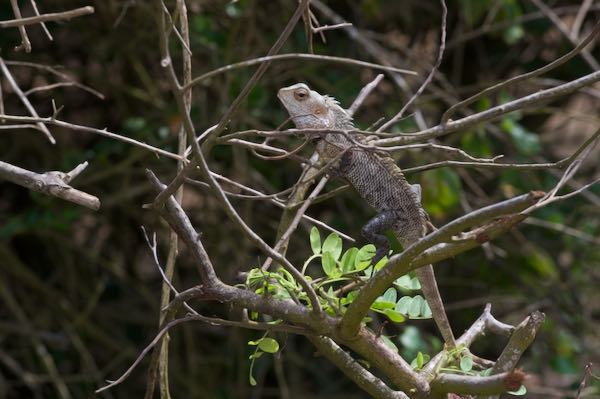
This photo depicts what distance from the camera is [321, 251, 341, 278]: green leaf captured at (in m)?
1.67

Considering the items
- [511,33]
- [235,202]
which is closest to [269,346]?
[235,202]

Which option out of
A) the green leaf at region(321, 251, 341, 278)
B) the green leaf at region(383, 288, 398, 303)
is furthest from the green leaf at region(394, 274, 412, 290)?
the green leaf at region(321, 251, 341, 278)

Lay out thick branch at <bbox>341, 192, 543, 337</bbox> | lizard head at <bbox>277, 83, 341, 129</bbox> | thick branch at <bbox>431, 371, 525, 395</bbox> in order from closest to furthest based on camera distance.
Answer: thick branch at <bbox>341, 192, 543, 337</bbox> → thick branch at <bbox>431, 371, 525, 395</bbox> → lizard head at <bbox>277, 83, 341, 129</bbox>

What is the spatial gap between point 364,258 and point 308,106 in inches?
26.6

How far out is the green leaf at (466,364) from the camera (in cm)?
165

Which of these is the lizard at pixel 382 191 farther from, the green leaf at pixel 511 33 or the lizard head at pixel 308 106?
the green leaf at pixel 511 33

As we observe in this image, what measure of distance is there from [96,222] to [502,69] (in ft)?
6.63

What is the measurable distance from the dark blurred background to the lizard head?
1278 millimetres

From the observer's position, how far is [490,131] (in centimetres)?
390

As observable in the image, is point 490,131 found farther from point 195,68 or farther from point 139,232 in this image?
point 139,232

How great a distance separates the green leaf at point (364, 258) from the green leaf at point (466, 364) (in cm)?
23

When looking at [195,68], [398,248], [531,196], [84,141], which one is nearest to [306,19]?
[398,248]

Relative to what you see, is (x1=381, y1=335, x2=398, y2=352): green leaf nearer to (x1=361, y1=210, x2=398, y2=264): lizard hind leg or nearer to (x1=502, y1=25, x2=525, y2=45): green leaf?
(x1=361, y1=210, x2=398, y2=264): lizard hind leg

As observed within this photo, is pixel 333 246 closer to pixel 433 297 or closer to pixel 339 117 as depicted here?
pixel 433 297
